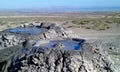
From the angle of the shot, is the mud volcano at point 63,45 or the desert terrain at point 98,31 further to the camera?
the desert terrain at point 98,31

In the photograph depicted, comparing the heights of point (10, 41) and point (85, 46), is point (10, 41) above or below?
below

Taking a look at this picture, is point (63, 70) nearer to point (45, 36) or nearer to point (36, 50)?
point (36, 50)

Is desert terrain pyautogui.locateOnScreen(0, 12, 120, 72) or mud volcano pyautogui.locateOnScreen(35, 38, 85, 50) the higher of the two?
mud volcano pyautogui.locateOnScreen(35, 38, 85, 50)

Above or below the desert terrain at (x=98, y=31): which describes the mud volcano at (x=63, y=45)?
above

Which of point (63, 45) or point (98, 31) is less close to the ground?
point (63, 45)

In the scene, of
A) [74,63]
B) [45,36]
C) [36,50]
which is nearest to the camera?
[74,63]

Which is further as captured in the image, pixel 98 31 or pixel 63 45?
pixel 98 31

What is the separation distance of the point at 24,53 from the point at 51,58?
99cm

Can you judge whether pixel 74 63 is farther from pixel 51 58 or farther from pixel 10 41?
pixel 10 41

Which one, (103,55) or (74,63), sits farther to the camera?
(103,55)

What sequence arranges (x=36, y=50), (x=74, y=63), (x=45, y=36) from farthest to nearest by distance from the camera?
1. (x=45, y=36)
2. (x=36, y=50)
3. (x=74, y=63)

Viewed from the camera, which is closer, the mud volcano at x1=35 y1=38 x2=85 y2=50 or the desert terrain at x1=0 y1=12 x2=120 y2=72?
the mud volcano at x1=35 y1=38 x2=85 y2=50

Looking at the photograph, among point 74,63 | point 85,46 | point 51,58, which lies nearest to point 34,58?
point 51,58

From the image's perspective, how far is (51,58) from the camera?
8.15 meters
